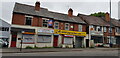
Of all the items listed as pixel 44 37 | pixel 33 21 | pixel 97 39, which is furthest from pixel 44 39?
pixel 97 39

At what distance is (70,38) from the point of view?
2794cm

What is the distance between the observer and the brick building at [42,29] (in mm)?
22484

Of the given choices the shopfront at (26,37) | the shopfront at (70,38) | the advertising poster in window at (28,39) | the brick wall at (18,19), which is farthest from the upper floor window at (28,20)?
the shopfront at (70,38)

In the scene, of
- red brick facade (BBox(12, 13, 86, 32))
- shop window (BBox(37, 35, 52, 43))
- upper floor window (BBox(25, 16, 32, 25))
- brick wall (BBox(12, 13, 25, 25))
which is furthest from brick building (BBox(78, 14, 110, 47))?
brick wall (BBox(12, 13, 25, 25))

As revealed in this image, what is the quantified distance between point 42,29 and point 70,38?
6.97 meters

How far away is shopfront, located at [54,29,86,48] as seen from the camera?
86.9 feet

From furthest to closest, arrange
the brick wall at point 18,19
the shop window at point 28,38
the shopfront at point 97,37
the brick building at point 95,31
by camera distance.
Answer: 1. the shopfront at point 97,37
2. the brick building at point 95,31
3. the shop window at point 28,38
4. the brick wall at point 18,19

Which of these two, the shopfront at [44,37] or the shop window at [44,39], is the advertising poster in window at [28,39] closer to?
the shopfront at [44,37]

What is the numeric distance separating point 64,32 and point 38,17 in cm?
618

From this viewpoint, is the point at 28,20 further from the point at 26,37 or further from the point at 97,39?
the point at 97,39

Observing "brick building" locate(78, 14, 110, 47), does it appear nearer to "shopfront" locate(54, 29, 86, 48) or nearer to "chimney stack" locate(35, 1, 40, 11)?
"shopfront" locate(54, 29, 86, 48)

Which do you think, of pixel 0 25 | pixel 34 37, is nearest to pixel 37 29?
pixel 34 37

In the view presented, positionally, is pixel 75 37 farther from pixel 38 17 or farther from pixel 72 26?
pixel 38 17

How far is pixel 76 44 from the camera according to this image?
97.5ft
